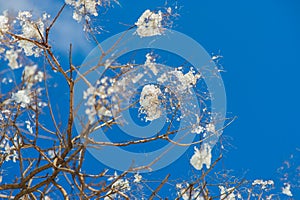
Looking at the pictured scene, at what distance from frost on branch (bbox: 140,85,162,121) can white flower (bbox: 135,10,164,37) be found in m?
0.58

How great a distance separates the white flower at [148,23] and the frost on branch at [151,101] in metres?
0.58

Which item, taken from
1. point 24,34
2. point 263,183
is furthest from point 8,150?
point 263,183

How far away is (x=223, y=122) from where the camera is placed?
3.82m

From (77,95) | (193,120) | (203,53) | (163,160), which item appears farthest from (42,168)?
(203,53)

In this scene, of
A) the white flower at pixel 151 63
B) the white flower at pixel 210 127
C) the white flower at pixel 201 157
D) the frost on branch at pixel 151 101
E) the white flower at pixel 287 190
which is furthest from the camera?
the white flower at pixel 287 190

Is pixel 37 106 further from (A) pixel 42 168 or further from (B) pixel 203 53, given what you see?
(B) pixel 203 53

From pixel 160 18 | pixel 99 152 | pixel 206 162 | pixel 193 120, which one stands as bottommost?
pixel 206 162

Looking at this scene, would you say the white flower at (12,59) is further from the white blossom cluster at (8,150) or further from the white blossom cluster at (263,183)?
the white blossom cluster at (263,183)

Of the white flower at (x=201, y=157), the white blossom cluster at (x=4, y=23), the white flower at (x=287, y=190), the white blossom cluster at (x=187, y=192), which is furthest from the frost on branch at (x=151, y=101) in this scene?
the white flower at (x=287, y=190)

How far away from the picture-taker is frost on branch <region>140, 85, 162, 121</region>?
3.78 metres

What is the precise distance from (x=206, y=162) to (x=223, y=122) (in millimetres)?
1027

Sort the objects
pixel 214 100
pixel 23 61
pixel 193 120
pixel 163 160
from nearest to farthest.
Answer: pixel 23 61 < pixel 193 120 < pixel 214 100 < pixel 163 160

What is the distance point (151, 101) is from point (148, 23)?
0.76 meters

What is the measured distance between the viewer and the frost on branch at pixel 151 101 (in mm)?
3777
